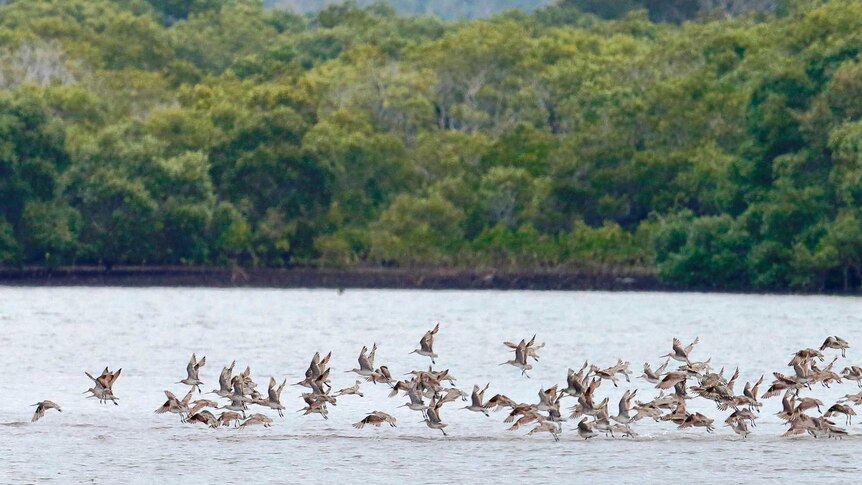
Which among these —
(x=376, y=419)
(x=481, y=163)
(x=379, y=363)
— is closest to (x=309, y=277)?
(x=481, y=163)

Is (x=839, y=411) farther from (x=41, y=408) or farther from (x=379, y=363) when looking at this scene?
(x=379, y=363)

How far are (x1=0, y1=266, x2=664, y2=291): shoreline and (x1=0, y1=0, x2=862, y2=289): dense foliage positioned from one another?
20.4 inches

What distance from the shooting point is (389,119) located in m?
89.1

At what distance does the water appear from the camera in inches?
924

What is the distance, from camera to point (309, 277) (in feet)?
252

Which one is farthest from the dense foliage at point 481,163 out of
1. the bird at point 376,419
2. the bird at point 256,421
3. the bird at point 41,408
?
the bird at point 41,408

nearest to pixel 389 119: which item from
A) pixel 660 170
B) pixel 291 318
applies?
pixel 660 170

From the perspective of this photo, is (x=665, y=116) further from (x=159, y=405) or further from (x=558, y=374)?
(x=159, y=405)

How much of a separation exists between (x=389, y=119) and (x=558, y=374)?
54854mm

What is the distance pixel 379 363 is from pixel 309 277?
37852 millimetres

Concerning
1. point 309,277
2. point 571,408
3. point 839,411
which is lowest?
point 571,408

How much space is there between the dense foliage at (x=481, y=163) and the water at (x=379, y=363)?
4287mm

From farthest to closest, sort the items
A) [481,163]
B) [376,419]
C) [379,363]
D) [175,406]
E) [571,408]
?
1. [481,163]
2. [379,363]
3. [571,408]
4. [175,406]
5. [376,419]

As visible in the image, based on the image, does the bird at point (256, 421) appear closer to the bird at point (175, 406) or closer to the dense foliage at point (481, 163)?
the bird at point (175, 406)
